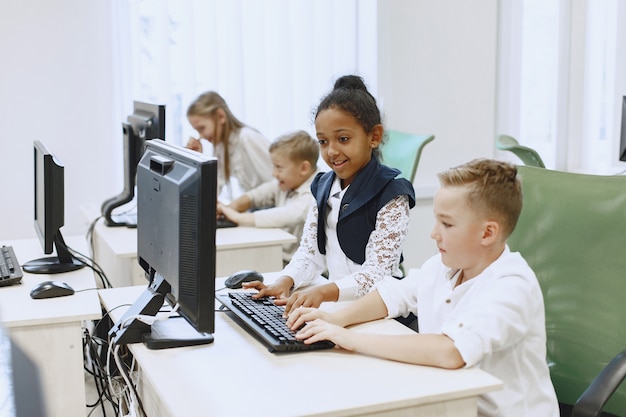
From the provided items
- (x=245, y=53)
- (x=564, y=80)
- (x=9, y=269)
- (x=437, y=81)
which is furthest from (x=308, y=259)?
(x=564, y=80)

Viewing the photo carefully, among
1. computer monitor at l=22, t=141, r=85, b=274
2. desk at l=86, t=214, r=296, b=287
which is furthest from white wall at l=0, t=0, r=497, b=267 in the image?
computer monitor at l=22, t=141, r=85, b=274

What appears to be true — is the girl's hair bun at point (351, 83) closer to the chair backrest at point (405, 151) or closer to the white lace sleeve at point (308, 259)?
the white lace sleeve at point (308, 259)

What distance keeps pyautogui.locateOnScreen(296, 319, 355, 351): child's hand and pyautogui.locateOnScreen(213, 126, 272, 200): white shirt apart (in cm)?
197

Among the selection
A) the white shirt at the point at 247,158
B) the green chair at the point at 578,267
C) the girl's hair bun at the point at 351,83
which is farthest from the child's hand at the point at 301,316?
the white shirt at the point at 247,158

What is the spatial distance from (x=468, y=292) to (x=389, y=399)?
13.4 inches

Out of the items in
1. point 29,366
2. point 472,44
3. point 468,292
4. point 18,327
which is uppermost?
point 472,44

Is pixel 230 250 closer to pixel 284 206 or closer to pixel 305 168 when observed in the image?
pixel 284 206

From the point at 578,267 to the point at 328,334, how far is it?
61 centimetres

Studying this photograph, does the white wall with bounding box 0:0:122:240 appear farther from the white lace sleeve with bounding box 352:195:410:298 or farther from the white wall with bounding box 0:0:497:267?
the white lace sleeve with bounding box 352:195:410:298

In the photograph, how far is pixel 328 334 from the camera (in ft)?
5.08

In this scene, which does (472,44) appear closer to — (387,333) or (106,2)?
(106,2)

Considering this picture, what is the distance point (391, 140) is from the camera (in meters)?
3.41

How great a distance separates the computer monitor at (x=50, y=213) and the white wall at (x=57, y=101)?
1266 mm

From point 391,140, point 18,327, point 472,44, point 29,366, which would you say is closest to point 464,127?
point 472,44
